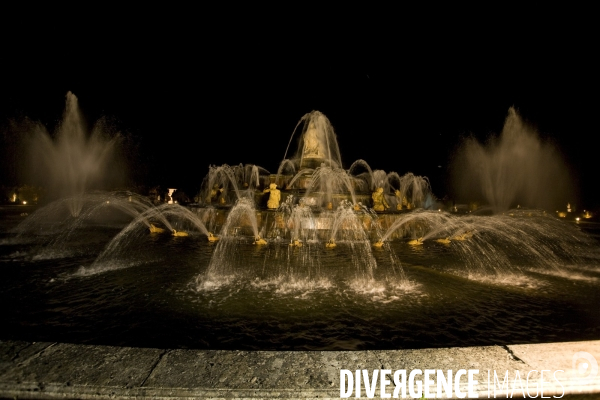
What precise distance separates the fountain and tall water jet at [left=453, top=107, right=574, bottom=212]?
16377 millimetres

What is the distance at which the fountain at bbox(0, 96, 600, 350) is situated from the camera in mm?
4367

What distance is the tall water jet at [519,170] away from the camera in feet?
94.6

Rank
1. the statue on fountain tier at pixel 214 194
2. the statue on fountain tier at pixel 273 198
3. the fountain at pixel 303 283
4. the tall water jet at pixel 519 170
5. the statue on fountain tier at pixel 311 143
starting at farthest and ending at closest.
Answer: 1. the tall water jet at pixel 519 170
2. the statue on fountain tier at pixel 311 143
3. the statue on fountain tier at pixel 214 194
4. the statue on fountain tier at pixel 273 198
5. the fountain at pixel 303 283

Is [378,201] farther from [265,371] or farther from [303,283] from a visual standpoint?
[265,371]

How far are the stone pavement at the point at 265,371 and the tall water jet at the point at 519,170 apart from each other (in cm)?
2945

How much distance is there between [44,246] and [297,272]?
8362 millimetres

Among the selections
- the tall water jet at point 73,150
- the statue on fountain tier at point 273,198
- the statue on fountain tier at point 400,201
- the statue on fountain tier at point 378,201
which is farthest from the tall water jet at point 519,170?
the tall water jet at point 73,150

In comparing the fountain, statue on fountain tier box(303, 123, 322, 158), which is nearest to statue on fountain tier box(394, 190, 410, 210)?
the fountain

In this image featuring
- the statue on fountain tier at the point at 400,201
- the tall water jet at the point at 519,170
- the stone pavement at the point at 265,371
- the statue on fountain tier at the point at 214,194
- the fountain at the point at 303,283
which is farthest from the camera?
the tall water jet at the point at 519,170

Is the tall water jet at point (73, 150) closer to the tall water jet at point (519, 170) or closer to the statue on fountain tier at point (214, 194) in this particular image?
the statue on fountain tier at point (214, 194)

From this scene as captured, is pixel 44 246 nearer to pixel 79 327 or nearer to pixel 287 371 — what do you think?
pixel 79 327

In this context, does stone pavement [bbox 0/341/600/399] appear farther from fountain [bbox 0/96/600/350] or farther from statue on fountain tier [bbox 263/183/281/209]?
statue on fountain tier [bbox 263/183/281/209]

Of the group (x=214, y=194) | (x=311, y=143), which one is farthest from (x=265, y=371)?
(x=311, y=143)

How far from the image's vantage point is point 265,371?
2.75 m
